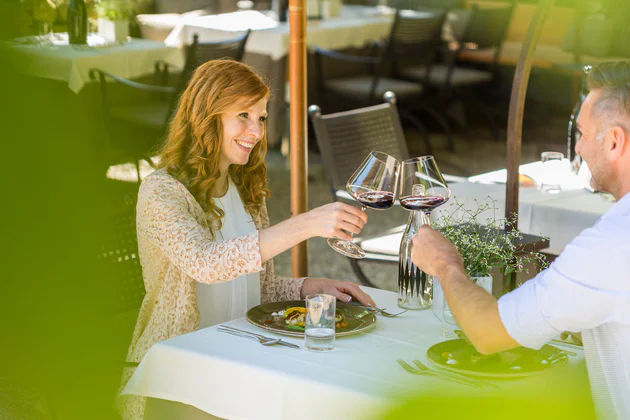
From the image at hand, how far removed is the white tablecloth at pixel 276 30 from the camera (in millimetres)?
5961

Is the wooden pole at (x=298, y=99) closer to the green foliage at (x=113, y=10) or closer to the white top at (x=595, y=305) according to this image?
the white top at (x=595, y=305)

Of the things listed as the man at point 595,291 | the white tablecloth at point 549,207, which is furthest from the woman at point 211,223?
the white tablecloth at point 549,207

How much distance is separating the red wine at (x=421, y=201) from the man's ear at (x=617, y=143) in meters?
0.47

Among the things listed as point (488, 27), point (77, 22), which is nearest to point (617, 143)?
point (77, 22)

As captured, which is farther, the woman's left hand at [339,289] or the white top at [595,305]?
the woman's left hand at [339,289]

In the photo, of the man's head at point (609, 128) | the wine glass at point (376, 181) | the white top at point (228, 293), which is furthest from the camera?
the white top at point (228, 293)

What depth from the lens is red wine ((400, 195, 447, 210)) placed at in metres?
1.81

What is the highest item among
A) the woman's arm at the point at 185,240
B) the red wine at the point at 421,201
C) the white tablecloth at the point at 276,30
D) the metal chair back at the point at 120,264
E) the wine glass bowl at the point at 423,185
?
the white tablecloth at the point at 276,30

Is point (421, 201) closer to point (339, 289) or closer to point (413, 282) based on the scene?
point (413, 282)

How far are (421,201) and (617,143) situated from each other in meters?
0.52

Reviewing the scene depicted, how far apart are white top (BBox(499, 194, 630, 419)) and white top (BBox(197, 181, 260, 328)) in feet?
2.79

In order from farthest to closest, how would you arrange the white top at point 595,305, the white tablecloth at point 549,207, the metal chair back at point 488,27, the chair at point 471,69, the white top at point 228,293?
the metal chair back at point 488,27
the chair at point 471,69
the white tablecloth at point 549,207
the white top at point 228,293
the white top at point 595,305

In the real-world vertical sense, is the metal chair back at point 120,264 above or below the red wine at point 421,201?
below

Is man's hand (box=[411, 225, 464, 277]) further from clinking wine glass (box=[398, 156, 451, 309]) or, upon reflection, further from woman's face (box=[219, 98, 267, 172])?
woman's face (box=[219, 98, 267, 172])
